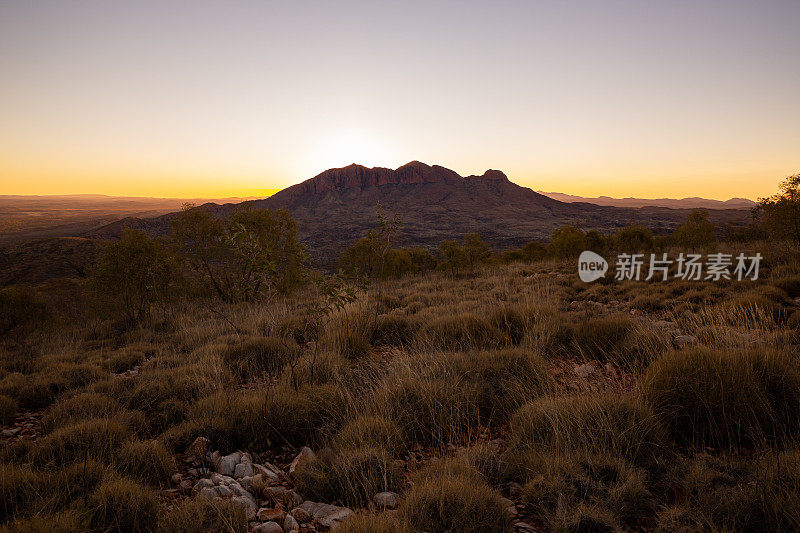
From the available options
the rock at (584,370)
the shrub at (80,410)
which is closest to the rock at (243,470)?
the shrub at (80,410)

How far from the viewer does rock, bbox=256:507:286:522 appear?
2484mm

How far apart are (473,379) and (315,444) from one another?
2.04 m

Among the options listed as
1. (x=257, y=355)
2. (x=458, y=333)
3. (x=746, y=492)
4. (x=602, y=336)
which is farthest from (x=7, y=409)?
(x=602, y=336)

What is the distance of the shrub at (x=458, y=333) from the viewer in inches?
243

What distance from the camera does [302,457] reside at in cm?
335

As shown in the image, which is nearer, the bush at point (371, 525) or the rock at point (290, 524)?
the bush at point (371, 525)

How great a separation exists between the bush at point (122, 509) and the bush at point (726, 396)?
4.34 metres

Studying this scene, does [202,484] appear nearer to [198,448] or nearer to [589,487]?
[198,448]

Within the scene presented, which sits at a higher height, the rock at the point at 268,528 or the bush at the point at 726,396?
the bush at the point at 726,396

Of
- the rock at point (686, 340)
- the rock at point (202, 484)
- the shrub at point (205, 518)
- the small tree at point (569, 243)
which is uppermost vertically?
the small tree at point (569, 243)

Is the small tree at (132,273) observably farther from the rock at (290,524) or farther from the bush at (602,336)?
the bush at (602,336)

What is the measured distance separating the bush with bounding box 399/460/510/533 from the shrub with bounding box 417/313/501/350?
11.3 feet

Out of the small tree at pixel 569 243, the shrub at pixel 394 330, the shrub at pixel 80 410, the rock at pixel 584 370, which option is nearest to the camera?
the shrub at pixel 80 410

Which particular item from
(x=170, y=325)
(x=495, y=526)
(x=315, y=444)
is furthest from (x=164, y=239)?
(x=495, y=526)
